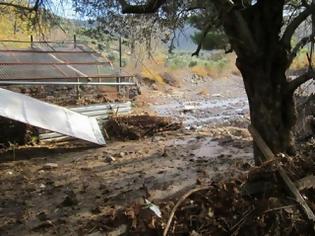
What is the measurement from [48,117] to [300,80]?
5759mm

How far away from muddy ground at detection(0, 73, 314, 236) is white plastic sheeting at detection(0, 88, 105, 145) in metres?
0.36

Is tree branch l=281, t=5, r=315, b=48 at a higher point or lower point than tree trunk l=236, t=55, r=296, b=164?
higher

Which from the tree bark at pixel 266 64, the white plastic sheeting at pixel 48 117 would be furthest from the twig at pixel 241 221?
the white plastic sheeting at pixel 48 117

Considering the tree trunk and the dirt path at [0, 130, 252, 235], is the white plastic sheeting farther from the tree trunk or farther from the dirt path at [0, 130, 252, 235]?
the tree trunk

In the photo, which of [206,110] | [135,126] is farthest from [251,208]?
[206,110]

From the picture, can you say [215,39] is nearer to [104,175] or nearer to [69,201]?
[104,175]

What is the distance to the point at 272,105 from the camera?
6363mm

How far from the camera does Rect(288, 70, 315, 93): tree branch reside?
19.0 ft

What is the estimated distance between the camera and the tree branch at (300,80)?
19.0ft

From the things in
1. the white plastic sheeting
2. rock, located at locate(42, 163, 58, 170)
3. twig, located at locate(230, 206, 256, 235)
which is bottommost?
rock, located at locate(42, 163, 58, 170)

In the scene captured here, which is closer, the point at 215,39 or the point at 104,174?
the point at 104,174

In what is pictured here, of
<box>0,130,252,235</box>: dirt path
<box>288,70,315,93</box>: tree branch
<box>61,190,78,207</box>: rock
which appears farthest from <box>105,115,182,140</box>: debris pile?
<box>288,70,315,93</box>: tree branch

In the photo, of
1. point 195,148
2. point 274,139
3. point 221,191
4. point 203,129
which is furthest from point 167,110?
point 221,191

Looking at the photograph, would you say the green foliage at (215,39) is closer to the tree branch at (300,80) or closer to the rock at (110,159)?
the tree branch at (300,80)
